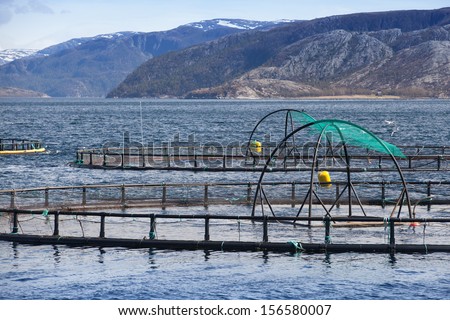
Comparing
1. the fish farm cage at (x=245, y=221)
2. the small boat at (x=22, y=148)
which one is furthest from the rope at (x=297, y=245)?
the small boat at (x=22, y=148)

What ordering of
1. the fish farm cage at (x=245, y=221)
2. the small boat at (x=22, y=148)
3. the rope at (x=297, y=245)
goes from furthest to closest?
the small boat at (x=22, y=148)
the fish farm cage at (x=245, y=221)
the rope at (x=297, y=245)

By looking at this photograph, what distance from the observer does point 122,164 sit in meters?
75.3

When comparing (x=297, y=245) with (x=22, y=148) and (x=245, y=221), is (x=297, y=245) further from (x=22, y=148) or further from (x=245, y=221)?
(x=22, y=148)

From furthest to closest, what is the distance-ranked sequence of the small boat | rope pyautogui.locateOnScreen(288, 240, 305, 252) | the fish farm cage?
the small boat → the fish farm cage → rope pyautogui.locateOnScreen(288, 240, 305, 252)

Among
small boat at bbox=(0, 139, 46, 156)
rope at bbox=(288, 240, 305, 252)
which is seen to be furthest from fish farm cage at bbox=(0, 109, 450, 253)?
small boat at bbox=(0, 139, 46, 156)

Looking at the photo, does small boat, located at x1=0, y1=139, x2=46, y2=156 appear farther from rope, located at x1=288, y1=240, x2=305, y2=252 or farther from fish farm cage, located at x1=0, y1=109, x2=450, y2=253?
rope, located at x1=288, y1=240, x2=305, y2=252

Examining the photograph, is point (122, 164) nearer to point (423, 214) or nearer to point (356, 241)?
point (423, 214)

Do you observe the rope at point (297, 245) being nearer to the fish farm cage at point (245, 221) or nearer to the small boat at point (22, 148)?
the fish farm cage at point (245, 221)

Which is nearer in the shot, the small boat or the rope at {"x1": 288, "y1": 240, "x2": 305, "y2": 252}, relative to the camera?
the rope at {"x1": 288, "y1": 240, "x2": 305, "y2": 252}

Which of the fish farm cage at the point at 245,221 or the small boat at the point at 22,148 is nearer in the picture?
the fish farm cage at the point at 245,221

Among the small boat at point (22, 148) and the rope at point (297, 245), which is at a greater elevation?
the rope at point (297, 245)

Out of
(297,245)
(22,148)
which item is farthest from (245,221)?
(22,148)

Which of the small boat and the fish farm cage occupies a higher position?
the fish farm cage
